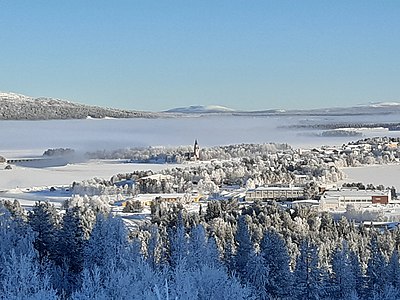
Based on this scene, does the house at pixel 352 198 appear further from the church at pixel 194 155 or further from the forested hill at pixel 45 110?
the church at pixel 194 155

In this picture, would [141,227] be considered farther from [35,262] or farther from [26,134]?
[35,262]

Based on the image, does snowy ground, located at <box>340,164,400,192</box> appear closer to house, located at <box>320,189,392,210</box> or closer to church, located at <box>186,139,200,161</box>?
house, located at <box>320,189,392,210</box>

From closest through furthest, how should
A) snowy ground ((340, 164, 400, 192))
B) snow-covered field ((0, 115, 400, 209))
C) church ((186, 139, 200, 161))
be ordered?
snow-covered field ((0, 115, 400, 209)) < snowy ground ((340, 164, 400, 192)) < church ((186, 139, 200, 161))

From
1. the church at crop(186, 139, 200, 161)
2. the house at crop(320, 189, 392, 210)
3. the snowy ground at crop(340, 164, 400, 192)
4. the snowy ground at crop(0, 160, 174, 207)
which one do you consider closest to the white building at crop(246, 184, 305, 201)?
the house at crop(320, 189, 392, 210)

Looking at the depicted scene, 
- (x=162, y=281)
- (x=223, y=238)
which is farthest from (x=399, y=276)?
(x=162, y=281)

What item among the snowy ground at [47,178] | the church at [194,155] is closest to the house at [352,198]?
the snowy ground at [47,178]

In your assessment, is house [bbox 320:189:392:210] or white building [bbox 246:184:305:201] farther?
white building [bbox 246:184:305:201]

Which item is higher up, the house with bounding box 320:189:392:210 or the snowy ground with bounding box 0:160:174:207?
the snowy ground with bounding box 0:160:174:207

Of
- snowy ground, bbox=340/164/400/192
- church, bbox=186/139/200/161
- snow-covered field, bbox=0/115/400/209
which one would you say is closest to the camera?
snow-covered field, bbox=0/115/400/209
